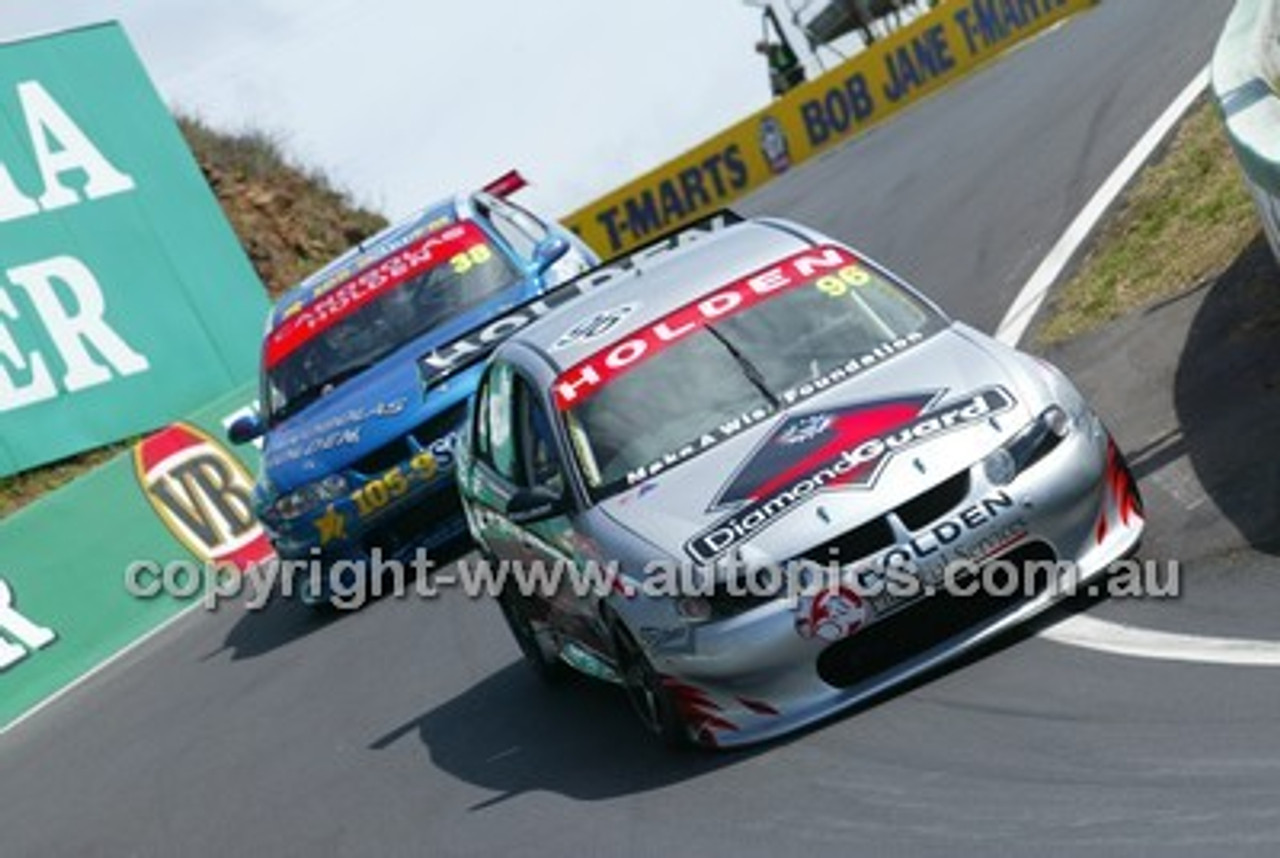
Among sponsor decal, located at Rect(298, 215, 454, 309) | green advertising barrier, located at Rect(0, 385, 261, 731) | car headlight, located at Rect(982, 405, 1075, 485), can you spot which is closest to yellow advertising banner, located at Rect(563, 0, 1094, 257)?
green advertising barrier, located at Rect(0, 385, 261, 731)

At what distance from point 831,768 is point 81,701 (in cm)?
910

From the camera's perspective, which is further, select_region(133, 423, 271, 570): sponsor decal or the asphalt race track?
select_region(133, 423, 271, 570): sponsor decal

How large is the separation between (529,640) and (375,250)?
5.54 metres

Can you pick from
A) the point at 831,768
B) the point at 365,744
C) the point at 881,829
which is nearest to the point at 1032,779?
the point at 881,829

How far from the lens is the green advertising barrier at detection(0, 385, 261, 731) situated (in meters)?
17.0

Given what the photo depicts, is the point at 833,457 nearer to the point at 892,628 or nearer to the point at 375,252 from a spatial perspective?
the point at 892,628

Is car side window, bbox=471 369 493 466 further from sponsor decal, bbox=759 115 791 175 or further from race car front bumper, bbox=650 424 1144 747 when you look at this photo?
sponsor decal, bbox=759 115 791 175

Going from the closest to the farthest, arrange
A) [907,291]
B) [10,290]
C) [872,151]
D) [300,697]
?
[907,291]
[300,697]
[10,290]
[872,151]

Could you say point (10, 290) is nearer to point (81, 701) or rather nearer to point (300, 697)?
point (81, 701)

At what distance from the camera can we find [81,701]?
16.1 metres

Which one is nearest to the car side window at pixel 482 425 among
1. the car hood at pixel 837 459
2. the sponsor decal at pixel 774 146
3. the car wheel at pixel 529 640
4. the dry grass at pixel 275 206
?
the car wheel at pixel 529 640

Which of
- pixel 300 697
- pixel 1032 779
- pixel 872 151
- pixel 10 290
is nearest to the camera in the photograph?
pixel 1032 779

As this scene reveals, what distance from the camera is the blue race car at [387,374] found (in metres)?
13.9

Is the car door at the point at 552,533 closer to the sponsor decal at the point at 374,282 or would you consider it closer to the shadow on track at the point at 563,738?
the shadow on track at the point at 563,738
